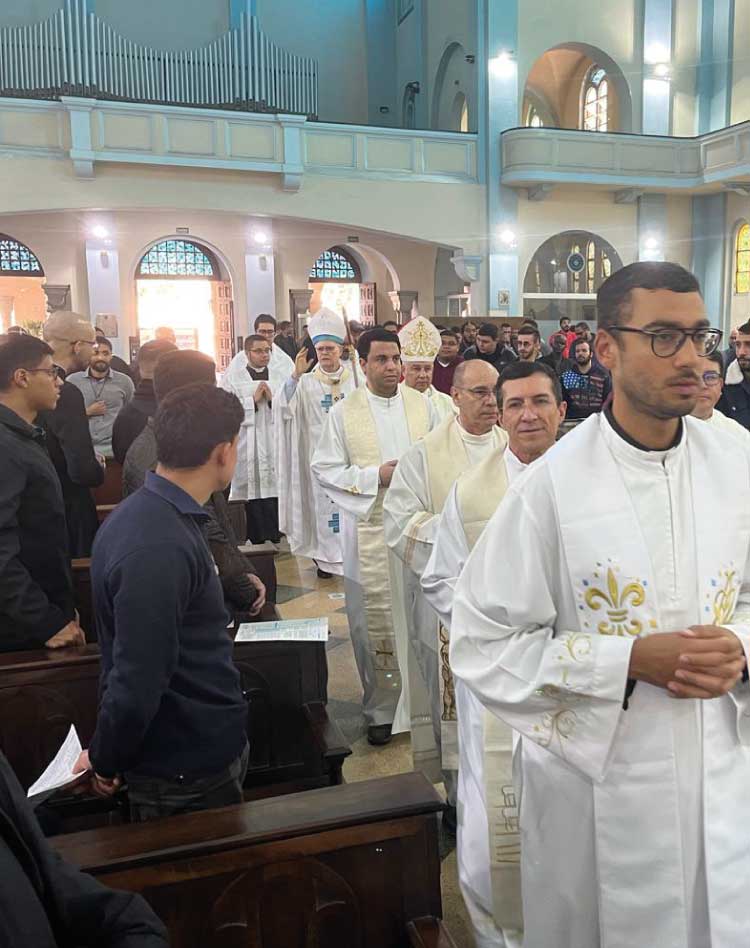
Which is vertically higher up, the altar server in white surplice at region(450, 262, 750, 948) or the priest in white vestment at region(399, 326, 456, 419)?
the priest in white vestment at region(399, 326, 456, 419)

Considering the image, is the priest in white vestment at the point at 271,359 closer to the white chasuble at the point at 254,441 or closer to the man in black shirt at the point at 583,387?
the white chasuble at the point at 254,441

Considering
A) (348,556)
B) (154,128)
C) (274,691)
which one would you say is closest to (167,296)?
(154,128)

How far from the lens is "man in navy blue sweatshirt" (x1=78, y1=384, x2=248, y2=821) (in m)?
1.72

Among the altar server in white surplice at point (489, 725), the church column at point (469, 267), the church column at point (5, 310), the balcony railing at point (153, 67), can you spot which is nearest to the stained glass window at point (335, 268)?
the balcony railing at point (153, 67)

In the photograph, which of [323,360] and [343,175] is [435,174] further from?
[323,360]

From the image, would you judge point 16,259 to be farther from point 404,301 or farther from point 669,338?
point 669,338

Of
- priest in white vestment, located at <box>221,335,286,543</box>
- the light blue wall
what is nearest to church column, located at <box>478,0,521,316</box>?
the light blue wall

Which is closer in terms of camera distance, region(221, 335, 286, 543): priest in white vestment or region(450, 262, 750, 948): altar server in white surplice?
region(450, 262, 750, 948): altar server in white surplice

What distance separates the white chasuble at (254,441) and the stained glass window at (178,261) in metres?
10.2

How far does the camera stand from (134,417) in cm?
408

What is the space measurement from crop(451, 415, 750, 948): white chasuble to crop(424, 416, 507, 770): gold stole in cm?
133

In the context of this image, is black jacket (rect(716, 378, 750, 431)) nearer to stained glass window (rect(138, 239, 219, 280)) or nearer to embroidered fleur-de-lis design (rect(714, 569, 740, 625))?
embroidered fleur-de-lis design (rect(714, 569, 740, 625))

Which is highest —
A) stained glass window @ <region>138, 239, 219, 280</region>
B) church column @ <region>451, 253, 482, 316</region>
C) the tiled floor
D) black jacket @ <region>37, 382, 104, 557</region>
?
stained glass window @ <region>138, 239, 219, 280</region>

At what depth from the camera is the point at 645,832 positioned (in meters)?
1.66
